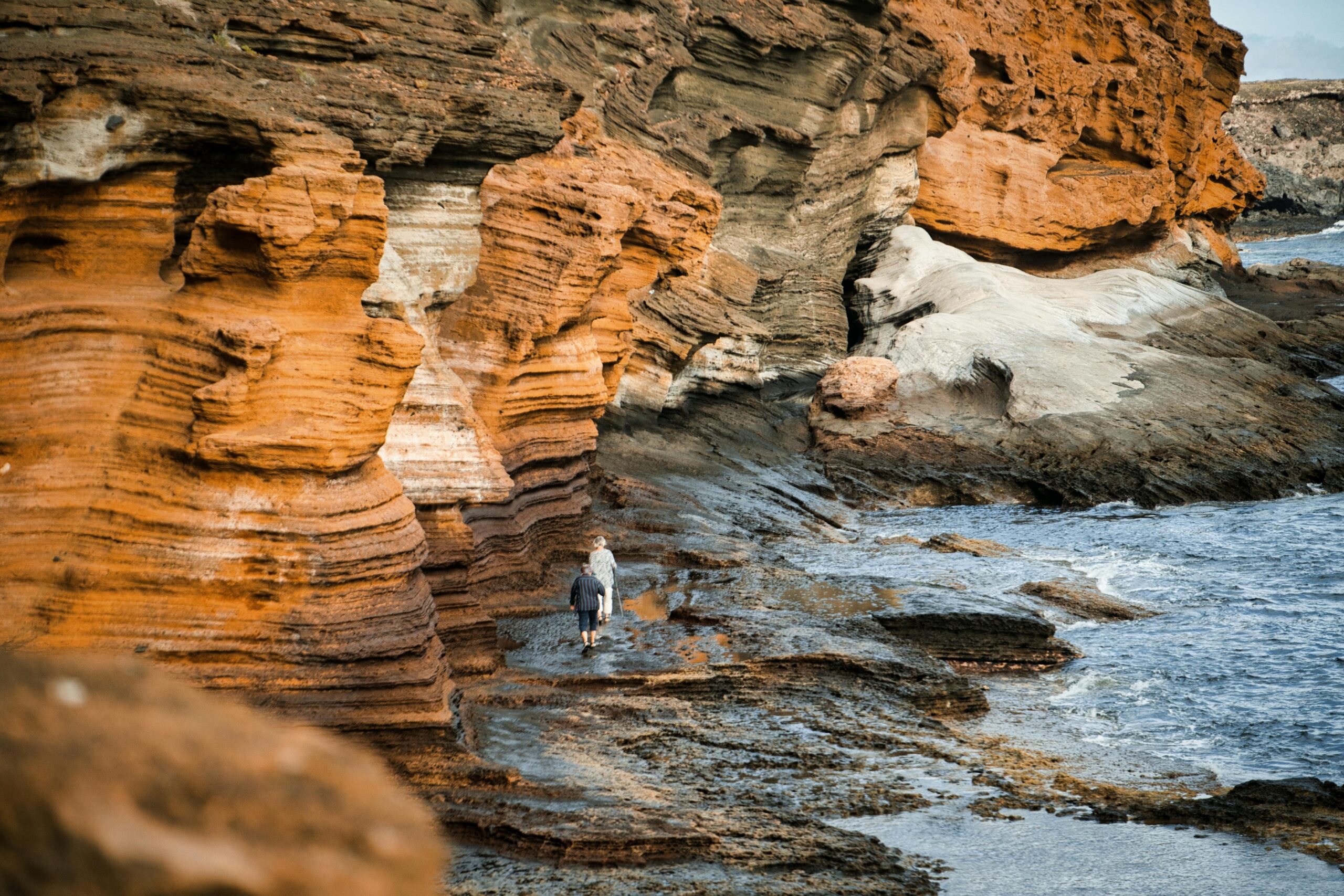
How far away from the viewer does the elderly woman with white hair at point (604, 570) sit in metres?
13.7

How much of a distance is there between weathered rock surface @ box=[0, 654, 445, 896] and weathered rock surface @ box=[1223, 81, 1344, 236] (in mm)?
98185

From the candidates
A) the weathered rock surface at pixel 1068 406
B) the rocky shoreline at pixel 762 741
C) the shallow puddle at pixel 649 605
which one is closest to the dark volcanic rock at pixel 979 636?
the rocky shoreline at pixel 762 741

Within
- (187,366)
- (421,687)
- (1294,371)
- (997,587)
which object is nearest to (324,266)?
(187,366)

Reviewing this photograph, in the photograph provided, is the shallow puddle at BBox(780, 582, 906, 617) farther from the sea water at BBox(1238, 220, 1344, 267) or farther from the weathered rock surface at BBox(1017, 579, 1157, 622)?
the sea water at BBox(1238, 220, 1344, 267)

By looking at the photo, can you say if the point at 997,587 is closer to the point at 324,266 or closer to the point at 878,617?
the point at 878,617

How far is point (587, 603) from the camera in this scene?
41.4 feet

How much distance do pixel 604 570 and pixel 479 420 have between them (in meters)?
2.32

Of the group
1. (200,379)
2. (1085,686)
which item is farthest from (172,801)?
(1085,686)

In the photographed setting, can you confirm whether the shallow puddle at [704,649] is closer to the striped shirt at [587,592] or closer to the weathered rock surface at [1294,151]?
the striped shirt at [587,592]

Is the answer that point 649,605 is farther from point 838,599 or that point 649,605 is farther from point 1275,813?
point 1275,813

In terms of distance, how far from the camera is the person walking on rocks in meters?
12.6

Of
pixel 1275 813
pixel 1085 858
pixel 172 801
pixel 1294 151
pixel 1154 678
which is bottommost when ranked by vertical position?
pixel 1154 678

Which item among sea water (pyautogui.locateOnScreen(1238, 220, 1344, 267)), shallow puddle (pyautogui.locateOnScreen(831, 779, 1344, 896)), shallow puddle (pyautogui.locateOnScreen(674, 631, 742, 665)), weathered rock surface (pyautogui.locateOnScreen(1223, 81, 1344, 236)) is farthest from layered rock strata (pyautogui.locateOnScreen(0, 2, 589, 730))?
weathered rock surface (pyautogui.locateOnScreen(1223, 81, 1344, 236))

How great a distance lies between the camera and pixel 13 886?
1727 millimetres
